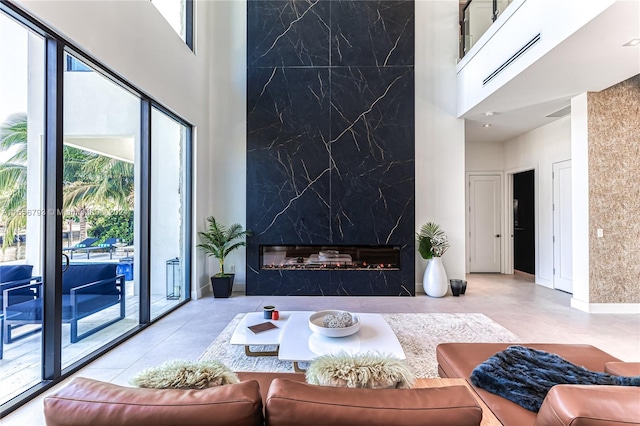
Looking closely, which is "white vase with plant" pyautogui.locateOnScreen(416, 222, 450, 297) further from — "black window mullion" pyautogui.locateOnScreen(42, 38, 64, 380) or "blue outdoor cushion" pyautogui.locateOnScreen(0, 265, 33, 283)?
"blue outdoor cushion" pyautogui.locateOnScreen(0, 265, 33, 283)

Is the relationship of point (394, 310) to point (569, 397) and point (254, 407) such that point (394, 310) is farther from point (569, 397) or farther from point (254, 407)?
point (254, 407)

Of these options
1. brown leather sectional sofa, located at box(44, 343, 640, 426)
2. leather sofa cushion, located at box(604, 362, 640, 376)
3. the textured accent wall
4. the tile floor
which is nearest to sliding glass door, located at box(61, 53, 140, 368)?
the tile floor

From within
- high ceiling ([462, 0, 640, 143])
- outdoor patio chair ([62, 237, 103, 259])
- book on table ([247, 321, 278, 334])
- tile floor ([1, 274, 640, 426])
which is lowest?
tile floor ([1, 274, 640, 426])

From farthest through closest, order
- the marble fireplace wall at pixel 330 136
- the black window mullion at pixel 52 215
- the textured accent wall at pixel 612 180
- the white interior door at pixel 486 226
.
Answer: the white interior door at pixel 486 226, the marble fireplace wall at pixel 330 136, the textured accent wall at pixel 612 180, the black window mullion at pixel 52 215

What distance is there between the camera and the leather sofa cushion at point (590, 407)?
3.07ft

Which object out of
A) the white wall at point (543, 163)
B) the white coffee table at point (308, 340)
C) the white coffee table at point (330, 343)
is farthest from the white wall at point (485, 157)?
the white coffee table at point (330, 343)

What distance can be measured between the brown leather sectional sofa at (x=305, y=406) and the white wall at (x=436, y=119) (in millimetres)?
4786

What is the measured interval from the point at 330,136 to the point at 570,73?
3.23 meters

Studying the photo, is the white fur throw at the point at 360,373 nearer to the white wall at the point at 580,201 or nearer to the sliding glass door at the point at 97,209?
the sliding glass door at the point at 97,209

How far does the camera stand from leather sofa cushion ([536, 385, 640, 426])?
3.07ft

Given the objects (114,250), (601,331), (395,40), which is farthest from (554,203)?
(114,250)

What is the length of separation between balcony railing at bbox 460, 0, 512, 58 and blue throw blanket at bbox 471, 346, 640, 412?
15.1 feet

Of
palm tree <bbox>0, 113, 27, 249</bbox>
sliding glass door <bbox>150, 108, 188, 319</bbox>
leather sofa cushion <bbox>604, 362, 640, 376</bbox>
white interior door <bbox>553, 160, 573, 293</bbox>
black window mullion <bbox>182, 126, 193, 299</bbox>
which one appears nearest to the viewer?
leather sofa cushion <bbox>604, 362, 640, 376</bbox>

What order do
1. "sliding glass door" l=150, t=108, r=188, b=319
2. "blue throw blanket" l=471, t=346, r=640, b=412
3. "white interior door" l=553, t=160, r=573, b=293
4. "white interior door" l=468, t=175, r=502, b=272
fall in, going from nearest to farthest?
1. "blue throw blanket" l=471, t=346, r=640, b=412
2. "sliding glass door" l=150, t=108, r=188, b=319
3. "white interior door" l=553, t=160, r=573, b=293
4. "white interior door" l=468, t=175, r=502, b=272
